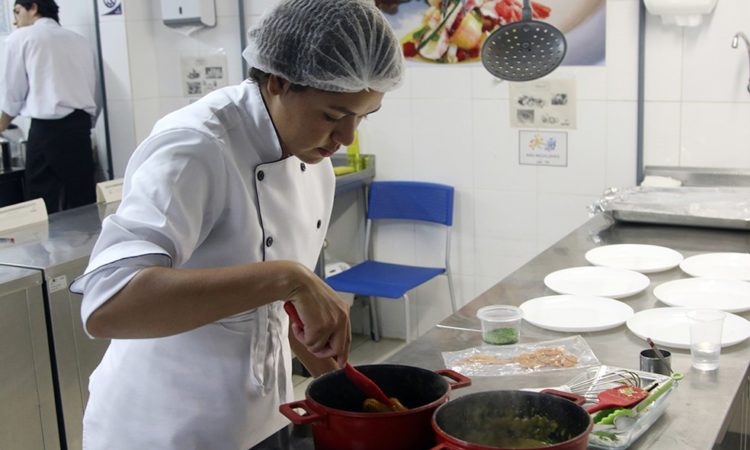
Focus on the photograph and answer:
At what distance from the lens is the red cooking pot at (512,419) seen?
1068 millimetres

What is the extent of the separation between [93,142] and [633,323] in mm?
3216

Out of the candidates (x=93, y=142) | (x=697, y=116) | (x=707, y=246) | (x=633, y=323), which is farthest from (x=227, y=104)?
(x=93, y=142)

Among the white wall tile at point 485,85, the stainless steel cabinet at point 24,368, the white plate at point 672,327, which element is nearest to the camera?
the white plate at point 672,327

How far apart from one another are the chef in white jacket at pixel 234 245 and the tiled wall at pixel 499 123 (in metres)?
1.42

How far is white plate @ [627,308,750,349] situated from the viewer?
5.32 ft

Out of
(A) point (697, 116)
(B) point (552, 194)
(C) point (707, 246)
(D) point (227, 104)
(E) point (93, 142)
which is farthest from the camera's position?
(E) point (93, 142)

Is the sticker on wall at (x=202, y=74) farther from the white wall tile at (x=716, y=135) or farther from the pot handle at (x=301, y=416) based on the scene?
the pot handle at (x=301, y=416)

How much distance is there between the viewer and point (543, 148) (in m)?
3.30

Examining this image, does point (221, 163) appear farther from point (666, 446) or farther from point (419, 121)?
point (419, 121)

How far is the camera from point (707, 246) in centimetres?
234

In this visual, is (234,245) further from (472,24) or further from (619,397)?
(472,24)

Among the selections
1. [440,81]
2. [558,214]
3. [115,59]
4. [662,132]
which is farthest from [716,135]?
[115,59]

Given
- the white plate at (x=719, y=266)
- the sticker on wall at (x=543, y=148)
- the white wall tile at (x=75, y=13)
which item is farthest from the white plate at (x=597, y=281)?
the white wall tile at (x=75, y=13)

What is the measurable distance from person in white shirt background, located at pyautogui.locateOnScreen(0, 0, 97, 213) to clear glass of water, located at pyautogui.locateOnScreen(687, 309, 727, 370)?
3.18 meters
